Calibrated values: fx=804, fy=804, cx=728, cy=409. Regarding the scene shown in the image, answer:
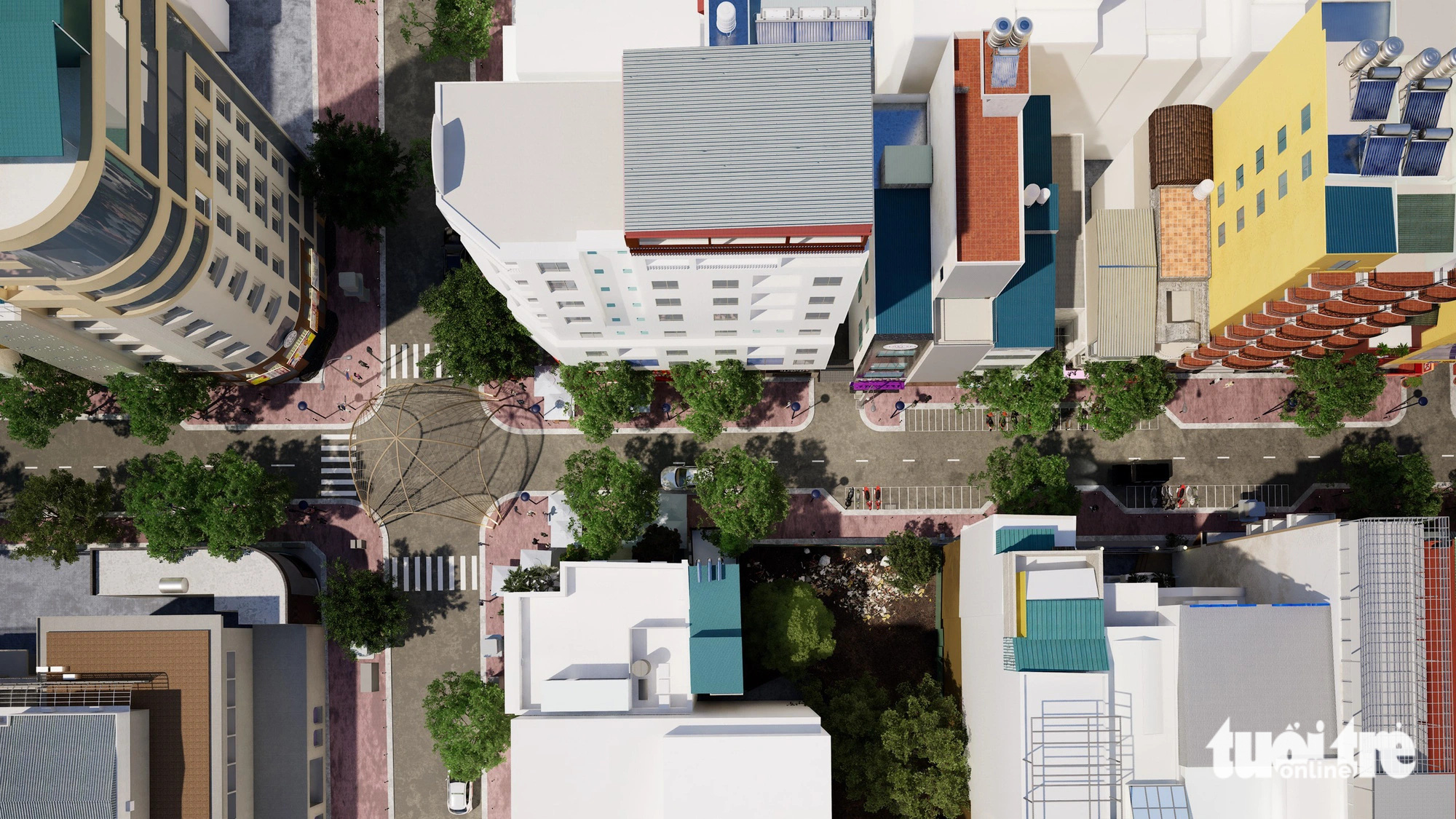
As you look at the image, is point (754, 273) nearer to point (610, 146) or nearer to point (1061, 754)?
point (610, 146)

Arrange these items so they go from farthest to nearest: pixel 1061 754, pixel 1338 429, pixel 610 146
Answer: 1. pixel 1338 429
2. pixel 1061 754
3. pixel 610 146

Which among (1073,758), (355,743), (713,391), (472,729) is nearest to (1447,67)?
(1073,758)

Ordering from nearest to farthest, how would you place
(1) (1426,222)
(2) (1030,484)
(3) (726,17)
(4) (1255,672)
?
1. (1) (1426,222)
2. (3) (726,17)
3. (4) (1255,672)
4. (2) (1030,484)

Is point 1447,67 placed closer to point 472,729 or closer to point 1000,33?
point 1000,33

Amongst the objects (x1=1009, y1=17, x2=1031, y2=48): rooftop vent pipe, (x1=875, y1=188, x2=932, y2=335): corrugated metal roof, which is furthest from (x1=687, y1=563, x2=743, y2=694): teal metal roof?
(x1=1009, y1=17, x2=1031, y2=48): rooftop vent pipe

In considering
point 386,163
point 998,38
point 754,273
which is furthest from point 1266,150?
point 386,163

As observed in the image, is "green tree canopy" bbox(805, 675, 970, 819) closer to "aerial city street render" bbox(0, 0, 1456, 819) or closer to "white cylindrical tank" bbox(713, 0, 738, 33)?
"aerial city street render" bbox(0, 0, 1456, 819)

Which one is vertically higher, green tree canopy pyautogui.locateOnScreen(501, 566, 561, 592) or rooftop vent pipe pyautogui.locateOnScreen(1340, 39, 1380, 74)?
rooftop vent pipe pyautogui.locateOnScreen(1340, 39, 1380, 74)
